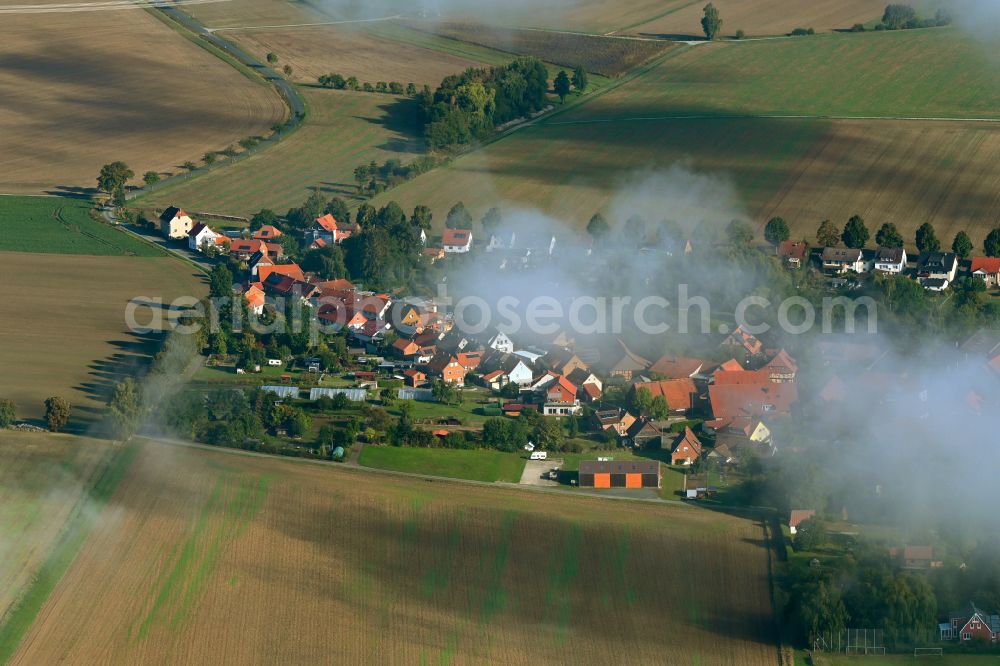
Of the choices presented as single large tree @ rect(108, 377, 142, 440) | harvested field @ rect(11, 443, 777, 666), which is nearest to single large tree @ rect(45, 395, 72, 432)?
single large tree @ rect(108, 377, 142, 440)

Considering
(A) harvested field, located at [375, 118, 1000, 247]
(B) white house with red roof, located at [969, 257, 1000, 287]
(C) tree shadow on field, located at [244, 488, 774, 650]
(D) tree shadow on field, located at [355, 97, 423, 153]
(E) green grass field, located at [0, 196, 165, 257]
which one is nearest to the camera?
(C) tree shadow on field, located at [244, 488, 774, 650]

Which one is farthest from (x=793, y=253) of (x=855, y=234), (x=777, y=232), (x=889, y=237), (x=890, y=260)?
(x=889, y=237)

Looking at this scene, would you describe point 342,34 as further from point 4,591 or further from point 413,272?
point 4,591

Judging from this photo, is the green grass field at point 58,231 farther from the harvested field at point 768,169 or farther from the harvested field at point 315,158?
the harvested field at point 768,169

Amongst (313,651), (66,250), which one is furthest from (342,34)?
(313,651)

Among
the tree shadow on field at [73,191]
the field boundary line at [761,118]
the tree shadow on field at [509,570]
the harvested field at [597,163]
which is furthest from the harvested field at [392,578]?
the field boundary line at [761,118]

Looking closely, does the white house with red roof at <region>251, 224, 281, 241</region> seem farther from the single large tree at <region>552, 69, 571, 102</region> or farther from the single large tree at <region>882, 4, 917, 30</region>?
the single large tree at <region>882, 4, 917, 30</region>
